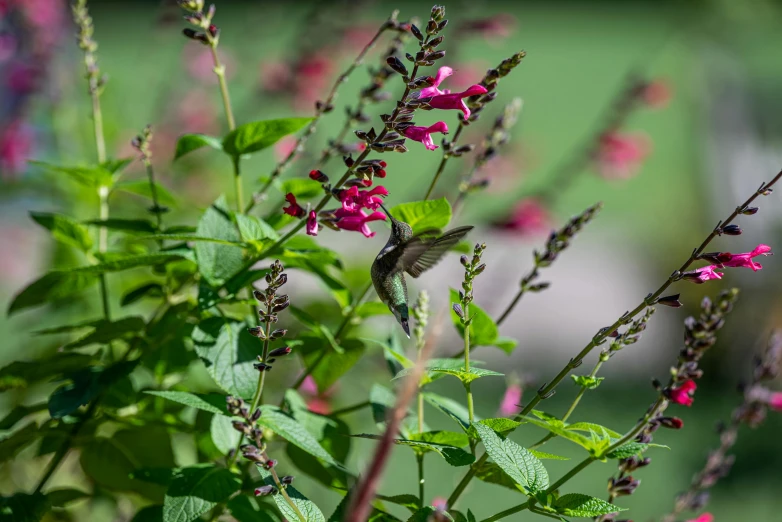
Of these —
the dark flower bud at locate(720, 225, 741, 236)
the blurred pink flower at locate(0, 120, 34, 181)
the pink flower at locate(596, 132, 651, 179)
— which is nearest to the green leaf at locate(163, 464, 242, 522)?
the dark flower bud at locate(720, 225, 741, 236)

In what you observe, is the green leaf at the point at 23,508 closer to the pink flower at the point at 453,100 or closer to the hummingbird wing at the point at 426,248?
the hummingbird wing at the point at 426,248

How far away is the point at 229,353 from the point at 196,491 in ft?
0.56

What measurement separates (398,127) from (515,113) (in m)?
0.48

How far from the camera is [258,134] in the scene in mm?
1136

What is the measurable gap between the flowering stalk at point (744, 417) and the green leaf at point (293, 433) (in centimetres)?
63

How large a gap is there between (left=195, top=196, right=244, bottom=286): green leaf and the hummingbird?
18 cm

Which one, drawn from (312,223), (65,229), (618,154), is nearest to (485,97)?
(312,223)

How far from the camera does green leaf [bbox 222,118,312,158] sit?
1114 millimetres

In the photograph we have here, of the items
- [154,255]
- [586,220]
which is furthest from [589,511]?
[154,255]

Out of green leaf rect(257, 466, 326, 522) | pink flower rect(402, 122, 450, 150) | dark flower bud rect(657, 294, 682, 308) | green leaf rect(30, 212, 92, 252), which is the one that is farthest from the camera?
green leaf rect(30, 212, 92, 252)

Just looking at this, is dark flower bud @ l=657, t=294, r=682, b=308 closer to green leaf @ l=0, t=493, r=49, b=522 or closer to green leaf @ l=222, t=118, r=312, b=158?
green leaf @ l=222, t=118, r=312, b=158

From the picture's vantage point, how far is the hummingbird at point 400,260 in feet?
3.46

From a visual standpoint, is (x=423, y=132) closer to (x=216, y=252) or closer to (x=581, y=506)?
(x=216, y=252)

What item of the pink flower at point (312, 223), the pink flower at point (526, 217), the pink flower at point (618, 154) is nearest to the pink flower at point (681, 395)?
the pink flower at point (312, 223)
